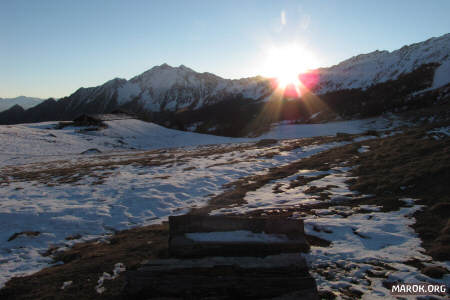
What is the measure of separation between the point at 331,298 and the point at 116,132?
65618 millimetres

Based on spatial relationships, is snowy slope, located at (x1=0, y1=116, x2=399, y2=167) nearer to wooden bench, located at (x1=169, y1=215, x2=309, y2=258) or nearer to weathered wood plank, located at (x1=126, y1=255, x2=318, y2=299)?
wooden bench, located at (x1=169, y1=215, x2=309, y2=258)

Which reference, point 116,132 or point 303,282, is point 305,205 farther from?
point 116,132

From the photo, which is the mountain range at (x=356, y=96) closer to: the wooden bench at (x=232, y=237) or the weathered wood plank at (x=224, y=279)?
the wooden bench at (x=232, y=237)

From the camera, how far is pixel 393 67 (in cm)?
14075

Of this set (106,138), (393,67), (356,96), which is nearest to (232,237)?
(106,138)

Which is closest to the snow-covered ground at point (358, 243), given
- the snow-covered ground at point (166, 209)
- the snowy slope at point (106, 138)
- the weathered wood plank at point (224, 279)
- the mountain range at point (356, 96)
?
the snow-covered ground at point (166, 209)

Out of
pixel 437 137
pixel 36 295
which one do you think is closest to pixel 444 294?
pixel 36 295

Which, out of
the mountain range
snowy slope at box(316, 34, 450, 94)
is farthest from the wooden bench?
snowy slope at box(316, 34, 450, 94)

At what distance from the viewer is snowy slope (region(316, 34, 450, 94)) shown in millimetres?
126225

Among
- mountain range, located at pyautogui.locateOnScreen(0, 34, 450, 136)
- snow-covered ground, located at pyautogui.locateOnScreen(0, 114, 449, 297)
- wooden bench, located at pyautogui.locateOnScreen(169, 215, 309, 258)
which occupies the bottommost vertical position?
snow-covered ground, located at pyautogui.locateOnScreen(0, 114, 449, 297)

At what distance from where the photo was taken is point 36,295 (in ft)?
17.3

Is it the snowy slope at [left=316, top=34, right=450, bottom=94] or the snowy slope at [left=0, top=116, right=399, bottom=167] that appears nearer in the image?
the snowy slope at [left=0, top=116, right=399, bottom=167]

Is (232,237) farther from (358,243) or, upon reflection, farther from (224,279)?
(358,243)

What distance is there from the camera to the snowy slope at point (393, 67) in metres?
126
